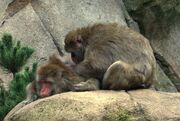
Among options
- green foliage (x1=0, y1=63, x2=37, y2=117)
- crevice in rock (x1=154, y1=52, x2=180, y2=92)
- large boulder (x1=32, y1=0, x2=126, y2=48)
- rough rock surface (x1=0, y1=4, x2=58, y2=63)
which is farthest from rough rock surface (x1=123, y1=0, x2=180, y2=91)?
green foliage (x1=0, y1=63, x2=37, y2=117)

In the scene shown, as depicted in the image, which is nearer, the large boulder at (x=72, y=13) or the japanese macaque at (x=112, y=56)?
the japanese macaque at (x=112, y=56)

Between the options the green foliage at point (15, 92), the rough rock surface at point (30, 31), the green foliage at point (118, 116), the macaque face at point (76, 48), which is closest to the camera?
the green foliage at point (118, 116)

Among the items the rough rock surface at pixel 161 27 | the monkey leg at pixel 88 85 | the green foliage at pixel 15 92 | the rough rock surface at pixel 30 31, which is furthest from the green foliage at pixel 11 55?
the rough rock surface at pixel 161 27

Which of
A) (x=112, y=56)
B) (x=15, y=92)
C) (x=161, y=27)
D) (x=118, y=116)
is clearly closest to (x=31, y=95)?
(x=112, y=56)

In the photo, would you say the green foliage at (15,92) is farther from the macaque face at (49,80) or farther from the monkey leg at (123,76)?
the monkey leg at (123,76)

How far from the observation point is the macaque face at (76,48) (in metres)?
7.95

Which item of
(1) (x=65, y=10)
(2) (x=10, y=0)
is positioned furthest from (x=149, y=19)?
(2) (x=10, y=0)

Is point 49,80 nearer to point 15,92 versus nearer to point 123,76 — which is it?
point 123,76

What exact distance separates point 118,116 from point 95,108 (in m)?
0.24

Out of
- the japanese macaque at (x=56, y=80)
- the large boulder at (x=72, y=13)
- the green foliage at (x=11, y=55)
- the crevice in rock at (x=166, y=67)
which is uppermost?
the japanese macaque at (x=56, y=80)

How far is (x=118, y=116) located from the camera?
22.5 ft

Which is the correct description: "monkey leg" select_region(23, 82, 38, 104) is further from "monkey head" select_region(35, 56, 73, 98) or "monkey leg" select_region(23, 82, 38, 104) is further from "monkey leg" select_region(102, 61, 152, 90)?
"monkey leg" select_region(102, 61, 152, 90)

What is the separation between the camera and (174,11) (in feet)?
43.6

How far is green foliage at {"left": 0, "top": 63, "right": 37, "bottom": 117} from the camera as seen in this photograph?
8.78 meters
